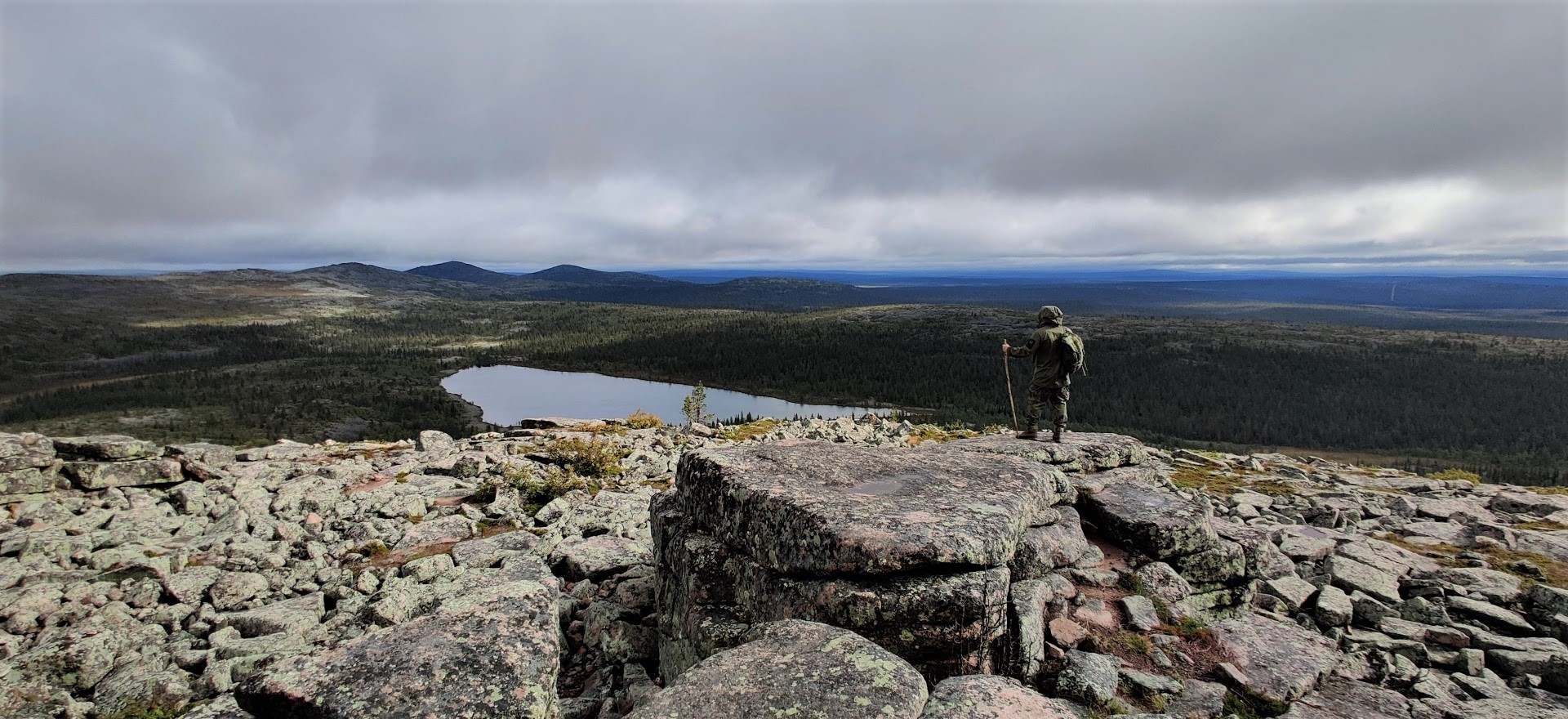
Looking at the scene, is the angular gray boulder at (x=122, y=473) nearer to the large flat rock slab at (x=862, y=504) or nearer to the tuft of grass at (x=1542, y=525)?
the large flat rock slab at (x=862, y=504)

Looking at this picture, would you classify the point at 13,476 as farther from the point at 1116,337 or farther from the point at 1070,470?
the point at 1116,337

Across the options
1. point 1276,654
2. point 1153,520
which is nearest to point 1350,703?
point 1276,654

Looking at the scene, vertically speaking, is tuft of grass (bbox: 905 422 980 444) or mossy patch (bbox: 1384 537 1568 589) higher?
mossy patch (bbox: 1384 537 1568 589)

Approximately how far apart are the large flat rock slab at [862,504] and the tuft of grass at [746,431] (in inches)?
625

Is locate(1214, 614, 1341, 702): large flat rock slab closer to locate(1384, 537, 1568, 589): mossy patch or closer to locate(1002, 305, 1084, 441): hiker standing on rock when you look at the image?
locate(1002, 305, 1084, 441): hiker standing on rock

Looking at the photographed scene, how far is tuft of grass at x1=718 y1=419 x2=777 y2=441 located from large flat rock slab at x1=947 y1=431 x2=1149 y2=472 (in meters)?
12.9

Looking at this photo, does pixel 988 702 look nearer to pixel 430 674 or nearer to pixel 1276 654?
pixel 430 674

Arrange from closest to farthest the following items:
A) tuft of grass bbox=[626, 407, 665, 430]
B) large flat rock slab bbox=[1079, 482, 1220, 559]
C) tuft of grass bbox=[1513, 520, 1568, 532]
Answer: large flat rock slab bbox=[1079, 482, 1220, 559]
tuft of grass bbox=[1513, 520, 1568, 532]
tuft of grass bbox=[626, 407, 665, 430]

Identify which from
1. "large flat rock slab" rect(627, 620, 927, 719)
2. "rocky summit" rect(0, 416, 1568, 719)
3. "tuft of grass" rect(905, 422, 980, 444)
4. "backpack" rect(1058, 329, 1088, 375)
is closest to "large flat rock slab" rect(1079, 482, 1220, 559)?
"rocky summit" rect(0, 416, 1568, 719)

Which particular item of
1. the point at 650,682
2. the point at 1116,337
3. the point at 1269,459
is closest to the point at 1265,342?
the point at 1116,337

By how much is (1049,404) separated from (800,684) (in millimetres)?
11779

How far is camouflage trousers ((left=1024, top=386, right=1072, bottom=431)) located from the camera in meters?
14.1

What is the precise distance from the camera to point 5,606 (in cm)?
925

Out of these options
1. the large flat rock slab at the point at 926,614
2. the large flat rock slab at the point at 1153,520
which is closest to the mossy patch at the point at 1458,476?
the large flat rock slab at the point at 1153,520
